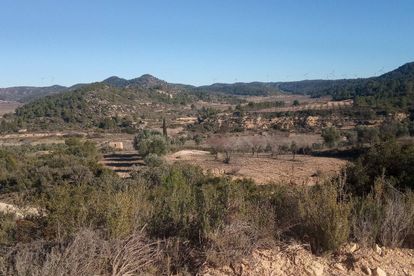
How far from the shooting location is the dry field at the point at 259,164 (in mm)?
30406

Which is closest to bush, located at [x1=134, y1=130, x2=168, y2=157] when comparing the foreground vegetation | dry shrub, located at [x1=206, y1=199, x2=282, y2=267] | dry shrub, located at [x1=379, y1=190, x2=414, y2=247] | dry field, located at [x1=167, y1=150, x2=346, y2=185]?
dry field, located at [x1=167, y1=150, x2=346, y2=185]

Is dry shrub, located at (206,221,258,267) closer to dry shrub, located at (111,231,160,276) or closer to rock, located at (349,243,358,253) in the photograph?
dry shrub, located at (111,231,160,276)

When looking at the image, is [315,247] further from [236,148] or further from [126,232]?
[236,148]

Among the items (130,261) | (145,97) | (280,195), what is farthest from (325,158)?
(145,97)

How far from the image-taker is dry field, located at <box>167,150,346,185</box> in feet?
99.8

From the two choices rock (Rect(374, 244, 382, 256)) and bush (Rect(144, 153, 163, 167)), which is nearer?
rock (Rect(374, 244, 382, 256))

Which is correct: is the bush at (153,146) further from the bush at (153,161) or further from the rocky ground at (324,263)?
the rocky ground at (324,263)

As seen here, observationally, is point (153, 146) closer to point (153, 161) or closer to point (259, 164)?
point (153, 161)

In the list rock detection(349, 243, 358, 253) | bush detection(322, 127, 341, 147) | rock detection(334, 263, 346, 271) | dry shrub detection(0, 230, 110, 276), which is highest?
dry shrub detection(0, 230, 110, 276)

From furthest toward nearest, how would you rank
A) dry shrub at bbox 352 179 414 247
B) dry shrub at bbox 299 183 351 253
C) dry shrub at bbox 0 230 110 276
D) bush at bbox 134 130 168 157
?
bush at bbox 134 130 168 157 → dry shrub at bbox 352 179 414 247 → dry shrub at bbox 299 183 351 253 → dry shrub at bbox 0 230 110 276

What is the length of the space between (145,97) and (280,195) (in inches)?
4456

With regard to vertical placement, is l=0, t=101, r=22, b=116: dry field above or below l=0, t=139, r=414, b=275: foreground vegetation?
below

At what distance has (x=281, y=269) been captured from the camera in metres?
4.57

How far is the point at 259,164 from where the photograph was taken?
36844 millimetres
